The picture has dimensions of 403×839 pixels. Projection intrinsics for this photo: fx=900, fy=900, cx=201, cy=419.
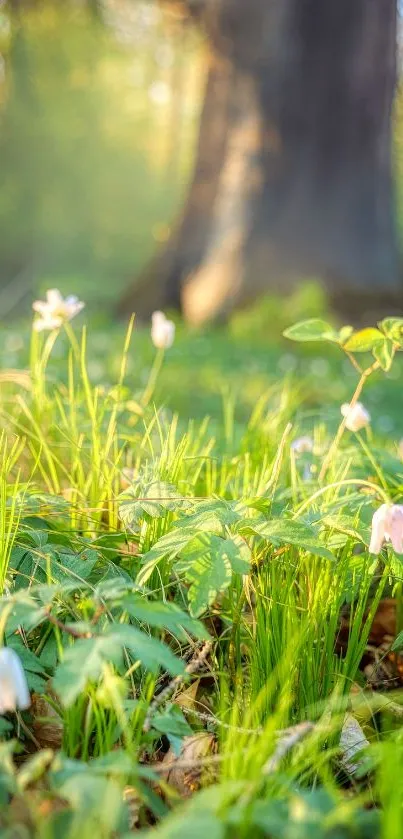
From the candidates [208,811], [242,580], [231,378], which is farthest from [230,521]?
[231,378]

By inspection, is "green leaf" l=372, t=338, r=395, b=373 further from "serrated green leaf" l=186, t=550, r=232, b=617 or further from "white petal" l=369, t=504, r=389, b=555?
"serrated green leaf" l=186, t=550, r=232, b=617

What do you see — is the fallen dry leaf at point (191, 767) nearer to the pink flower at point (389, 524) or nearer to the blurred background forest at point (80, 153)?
the pink flower at point (389, 524)

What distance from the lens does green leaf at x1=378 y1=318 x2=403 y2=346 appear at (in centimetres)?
171

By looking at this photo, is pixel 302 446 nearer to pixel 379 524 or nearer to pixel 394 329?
pixel 394 329

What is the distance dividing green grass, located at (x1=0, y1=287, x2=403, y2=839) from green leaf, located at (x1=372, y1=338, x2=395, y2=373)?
0.25 meters

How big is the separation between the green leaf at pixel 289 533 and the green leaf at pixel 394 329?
0.44 metres

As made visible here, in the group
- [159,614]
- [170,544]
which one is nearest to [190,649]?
[170,544]

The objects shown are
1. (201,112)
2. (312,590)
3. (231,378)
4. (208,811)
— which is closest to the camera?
(208,811)

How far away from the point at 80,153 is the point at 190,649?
30.2 metres

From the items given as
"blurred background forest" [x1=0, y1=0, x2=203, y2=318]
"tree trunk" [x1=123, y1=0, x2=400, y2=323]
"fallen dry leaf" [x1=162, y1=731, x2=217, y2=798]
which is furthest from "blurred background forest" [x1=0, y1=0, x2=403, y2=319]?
"fallen dry leaf" [x1=162, y1=731, x2=217, y2=798]

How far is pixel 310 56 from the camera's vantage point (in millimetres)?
8562

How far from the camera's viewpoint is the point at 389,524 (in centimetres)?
137

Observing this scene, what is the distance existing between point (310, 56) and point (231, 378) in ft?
13.7

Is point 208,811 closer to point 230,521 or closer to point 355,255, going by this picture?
point 230,521
